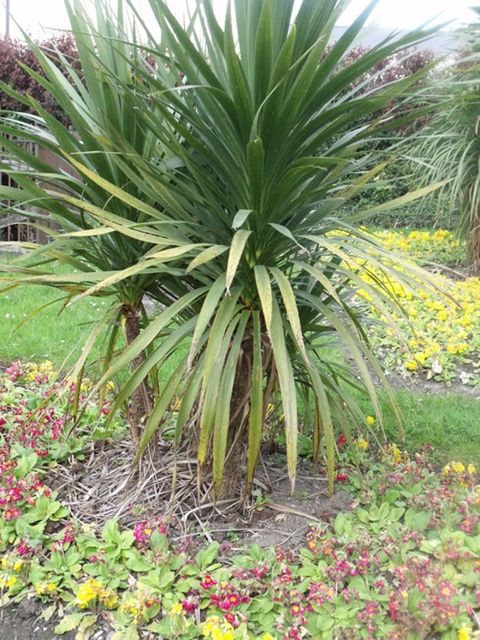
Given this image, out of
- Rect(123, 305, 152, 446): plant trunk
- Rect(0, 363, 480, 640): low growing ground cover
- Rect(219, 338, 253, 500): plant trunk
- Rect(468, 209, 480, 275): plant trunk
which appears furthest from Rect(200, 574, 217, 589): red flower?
Rect(468, 209, 480, 275): plant trunk

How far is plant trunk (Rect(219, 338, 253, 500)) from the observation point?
2.33 m

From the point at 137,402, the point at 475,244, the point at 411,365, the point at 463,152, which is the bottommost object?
the point at 411,365

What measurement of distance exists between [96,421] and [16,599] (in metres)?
1.07

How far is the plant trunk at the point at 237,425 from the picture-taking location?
2.33 meters

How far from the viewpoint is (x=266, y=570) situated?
2.09 m

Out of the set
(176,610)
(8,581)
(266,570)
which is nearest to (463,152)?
(266,570)

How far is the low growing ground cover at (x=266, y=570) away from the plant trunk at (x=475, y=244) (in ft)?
15.0

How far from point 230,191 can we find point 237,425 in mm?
874

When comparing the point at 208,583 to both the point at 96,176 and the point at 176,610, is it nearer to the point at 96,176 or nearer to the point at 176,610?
the point at 176,610

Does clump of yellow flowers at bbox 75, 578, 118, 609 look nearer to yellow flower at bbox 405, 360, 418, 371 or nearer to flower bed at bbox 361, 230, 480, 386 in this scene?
flower bed at bbox 361, 230, 480, 386

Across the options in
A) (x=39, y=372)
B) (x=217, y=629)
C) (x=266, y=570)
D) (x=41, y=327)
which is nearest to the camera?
(x=217, y=629)

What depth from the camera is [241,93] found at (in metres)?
1.85

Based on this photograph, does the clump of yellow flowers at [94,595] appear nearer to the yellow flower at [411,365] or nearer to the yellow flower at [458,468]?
the yellow flower at [458,468]

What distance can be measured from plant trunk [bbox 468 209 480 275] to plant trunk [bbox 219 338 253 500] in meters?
4.97
